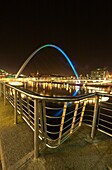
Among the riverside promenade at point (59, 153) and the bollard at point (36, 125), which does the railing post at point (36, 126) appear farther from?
the riverside promenade at point (59, 153)

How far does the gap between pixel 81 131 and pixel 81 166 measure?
1.00m

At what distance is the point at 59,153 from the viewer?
1875 mm

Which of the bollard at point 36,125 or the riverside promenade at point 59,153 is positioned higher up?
the bollard at point 36,125

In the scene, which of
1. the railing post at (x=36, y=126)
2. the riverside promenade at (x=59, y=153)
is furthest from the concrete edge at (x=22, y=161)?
the railing post at (x=36, y=126)

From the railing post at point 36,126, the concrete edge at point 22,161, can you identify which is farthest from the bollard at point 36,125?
the concrete edge at point 22,161

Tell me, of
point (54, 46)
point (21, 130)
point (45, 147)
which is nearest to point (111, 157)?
point (45, 147)

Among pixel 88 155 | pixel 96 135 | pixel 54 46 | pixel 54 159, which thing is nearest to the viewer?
pixel 54 159

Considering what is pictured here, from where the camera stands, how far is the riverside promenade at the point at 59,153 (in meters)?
1.63

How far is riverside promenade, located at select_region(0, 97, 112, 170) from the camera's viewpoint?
5.35 ft

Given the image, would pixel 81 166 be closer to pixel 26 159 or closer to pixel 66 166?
pixel 66 166

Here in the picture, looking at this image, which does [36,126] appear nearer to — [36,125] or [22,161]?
[36,125]

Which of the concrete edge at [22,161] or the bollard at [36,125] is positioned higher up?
the bollard at [36,125]

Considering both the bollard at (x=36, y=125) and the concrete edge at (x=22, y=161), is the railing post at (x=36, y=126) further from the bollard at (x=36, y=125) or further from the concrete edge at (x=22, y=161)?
the concrete edge at (x=22, y=161)

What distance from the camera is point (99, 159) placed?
70.3 inches
